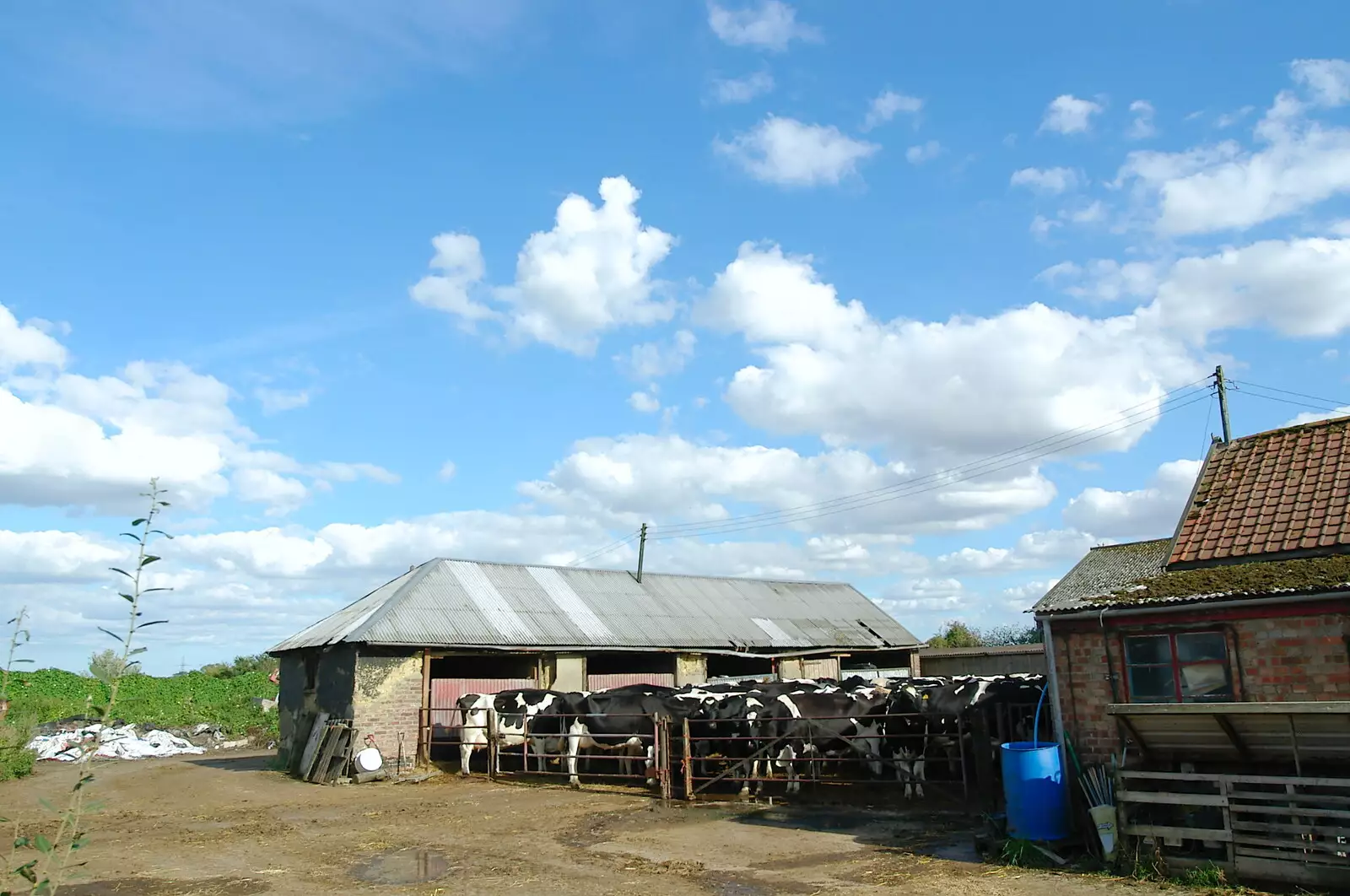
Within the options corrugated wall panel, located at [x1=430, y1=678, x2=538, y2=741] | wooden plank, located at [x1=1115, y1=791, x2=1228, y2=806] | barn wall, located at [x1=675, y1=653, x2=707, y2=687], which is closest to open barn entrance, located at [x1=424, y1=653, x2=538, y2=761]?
corrugated wall panel, located at [x1=430, y1=678, x2=538, y2=741]

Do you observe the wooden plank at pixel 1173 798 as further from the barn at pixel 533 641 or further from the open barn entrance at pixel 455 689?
the barn at pixel 533 641

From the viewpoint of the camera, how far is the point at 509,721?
19.4 metres

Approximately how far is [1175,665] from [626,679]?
15935 millimetres

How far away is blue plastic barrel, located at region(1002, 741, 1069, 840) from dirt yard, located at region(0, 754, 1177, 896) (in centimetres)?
68

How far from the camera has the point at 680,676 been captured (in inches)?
1015

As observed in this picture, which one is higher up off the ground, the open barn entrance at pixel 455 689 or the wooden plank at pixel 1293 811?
the open barn entrance at pixel 455 689

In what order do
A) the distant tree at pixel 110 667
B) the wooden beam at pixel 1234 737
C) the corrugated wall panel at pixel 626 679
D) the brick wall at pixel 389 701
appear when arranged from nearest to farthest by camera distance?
the distant tree at pixel 110 667 → the wooden beam at pixel 1234 737 → the brick wall at pixel 389 701 → the corrugated wall panel at pixel 626 679

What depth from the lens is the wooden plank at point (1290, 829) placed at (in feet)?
26.5

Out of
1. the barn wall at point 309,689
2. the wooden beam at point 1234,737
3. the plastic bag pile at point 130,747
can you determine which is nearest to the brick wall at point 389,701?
the barn wall at point 309,689

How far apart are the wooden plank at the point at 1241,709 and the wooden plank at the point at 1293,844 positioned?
3.48 feet

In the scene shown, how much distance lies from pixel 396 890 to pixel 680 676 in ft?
55.3

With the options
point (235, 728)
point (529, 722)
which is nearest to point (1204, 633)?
point (529, 722)

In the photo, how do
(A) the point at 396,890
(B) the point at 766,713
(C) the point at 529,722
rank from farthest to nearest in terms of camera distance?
1. (C) the point at 529,722
2. (B) the point at 766,713
3. (A) the point at 396,890

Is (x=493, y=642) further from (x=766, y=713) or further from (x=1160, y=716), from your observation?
(x=1160, y=716)
